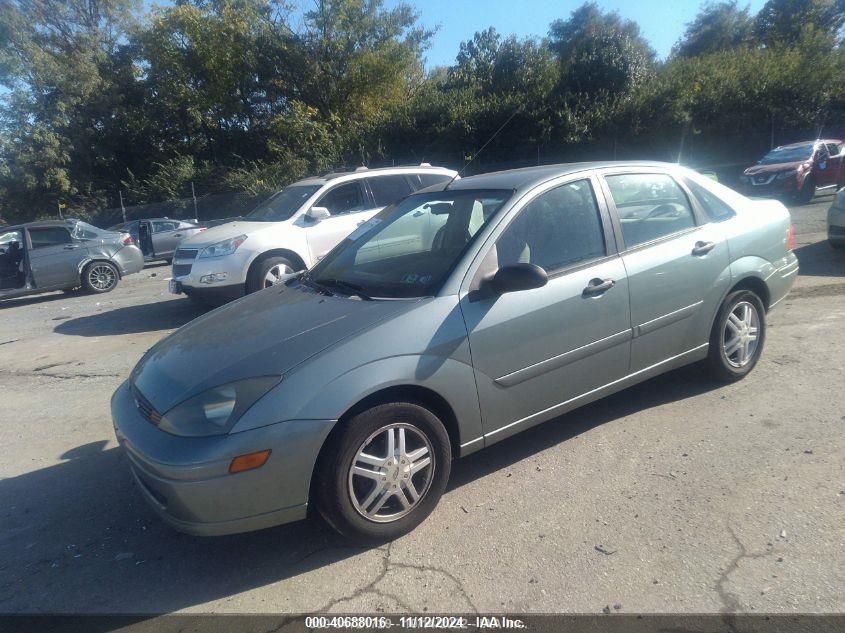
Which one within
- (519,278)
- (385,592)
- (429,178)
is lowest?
(385,592)

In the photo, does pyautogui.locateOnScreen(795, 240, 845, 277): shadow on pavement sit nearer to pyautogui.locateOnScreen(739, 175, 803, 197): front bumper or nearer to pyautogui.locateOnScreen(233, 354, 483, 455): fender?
pyautogui.locateOnScreen(233, 354, 483, 455): fender

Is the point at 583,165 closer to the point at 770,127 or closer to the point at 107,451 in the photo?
the point at 107,451

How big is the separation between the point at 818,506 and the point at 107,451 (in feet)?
14.4

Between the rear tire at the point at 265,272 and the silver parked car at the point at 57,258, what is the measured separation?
5562 mm

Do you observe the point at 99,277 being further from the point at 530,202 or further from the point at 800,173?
the point at 800,173

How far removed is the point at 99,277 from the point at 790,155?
56.6 ft

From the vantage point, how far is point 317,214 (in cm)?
862

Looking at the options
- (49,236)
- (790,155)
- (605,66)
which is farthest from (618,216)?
(605,66)

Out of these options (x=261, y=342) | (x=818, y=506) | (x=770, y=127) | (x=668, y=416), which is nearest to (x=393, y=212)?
(x=261, y=342)

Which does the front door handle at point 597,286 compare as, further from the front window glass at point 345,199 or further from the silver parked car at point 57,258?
the silver parked car at point 57,258

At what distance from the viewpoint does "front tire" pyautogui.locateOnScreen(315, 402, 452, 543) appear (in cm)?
304

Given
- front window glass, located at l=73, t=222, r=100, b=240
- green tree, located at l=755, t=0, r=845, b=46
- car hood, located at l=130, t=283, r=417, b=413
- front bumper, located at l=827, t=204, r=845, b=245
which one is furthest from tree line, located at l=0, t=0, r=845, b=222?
car hood, located at l=130, t=283, r=417, b=413

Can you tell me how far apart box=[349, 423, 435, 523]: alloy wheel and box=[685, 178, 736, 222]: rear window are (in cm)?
283

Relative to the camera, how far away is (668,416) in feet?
14.7
